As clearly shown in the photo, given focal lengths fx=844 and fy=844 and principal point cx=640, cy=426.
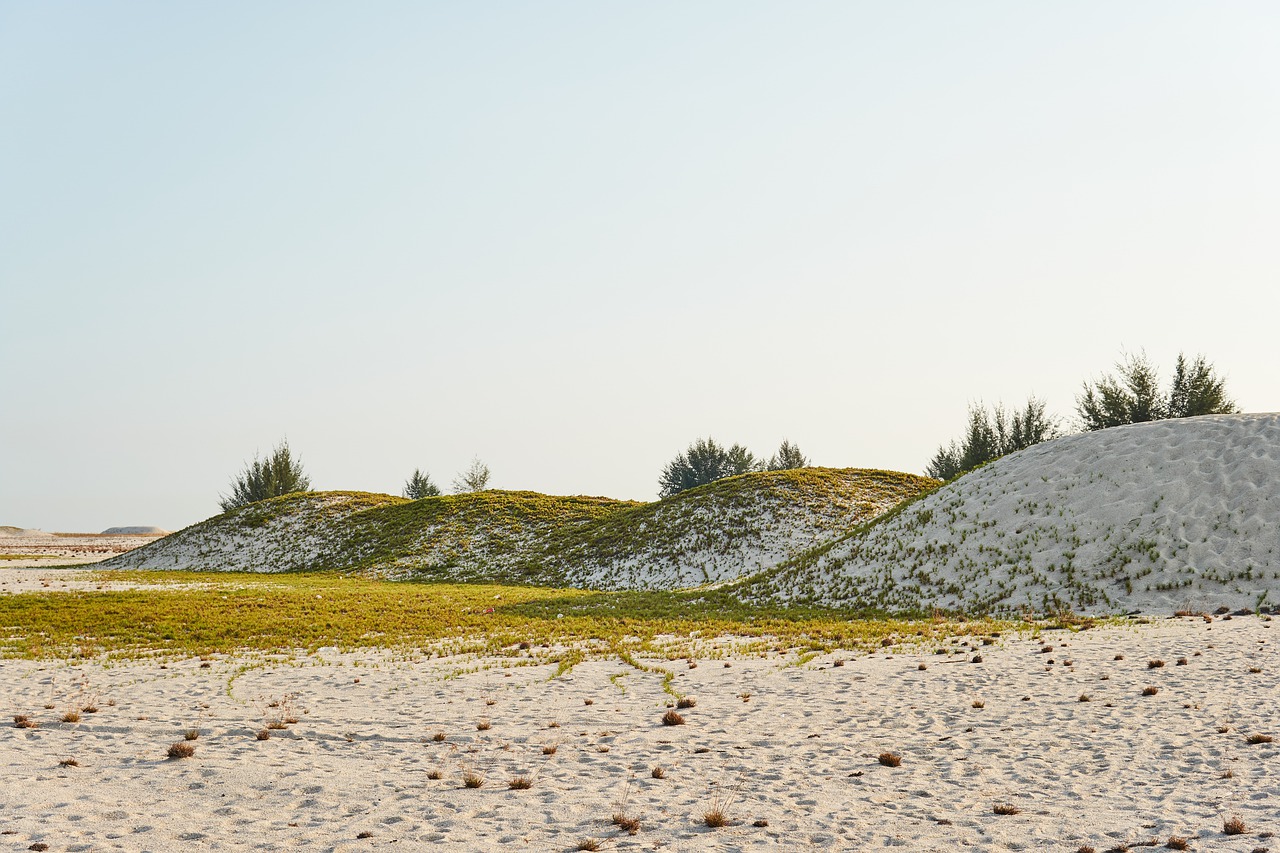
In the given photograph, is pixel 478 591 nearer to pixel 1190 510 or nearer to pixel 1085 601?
pixel 1085 601

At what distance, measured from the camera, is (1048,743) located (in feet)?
43.7

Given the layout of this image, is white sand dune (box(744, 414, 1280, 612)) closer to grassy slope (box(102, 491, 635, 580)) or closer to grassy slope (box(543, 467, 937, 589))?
grassy slope (box(543, 467, 937, 589))

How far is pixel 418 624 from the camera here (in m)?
29.6

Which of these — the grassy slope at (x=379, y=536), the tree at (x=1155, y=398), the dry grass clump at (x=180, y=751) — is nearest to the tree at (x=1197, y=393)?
the tree at (x=1155, y=398)

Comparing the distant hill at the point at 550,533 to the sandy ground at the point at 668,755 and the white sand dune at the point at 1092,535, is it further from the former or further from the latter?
the sandy ground at the point at 668,755

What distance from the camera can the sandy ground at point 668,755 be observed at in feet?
33.3

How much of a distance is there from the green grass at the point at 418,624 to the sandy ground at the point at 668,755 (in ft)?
11.9

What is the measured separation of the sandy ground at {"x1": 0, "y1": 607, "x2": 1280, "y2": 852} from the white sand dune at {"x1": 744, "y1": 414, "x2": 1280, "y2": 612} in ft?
27.7

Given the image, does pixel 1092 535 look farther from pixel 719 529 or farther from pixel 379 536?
pixel 379 536

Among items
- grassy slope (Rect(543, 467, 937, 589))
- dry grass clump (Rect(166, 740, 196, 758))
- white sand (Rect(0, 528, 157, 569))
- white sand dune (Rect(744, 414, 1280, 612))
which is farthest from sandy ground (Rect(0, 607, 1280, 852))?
white sand (Rect(0, 528, 157, 569))

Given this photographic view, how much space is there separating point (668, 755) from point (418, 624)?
18.3 m

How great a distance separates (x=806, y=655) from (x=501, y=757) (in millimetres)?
10715

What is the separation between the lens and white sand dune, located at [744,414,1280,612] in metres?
28.4

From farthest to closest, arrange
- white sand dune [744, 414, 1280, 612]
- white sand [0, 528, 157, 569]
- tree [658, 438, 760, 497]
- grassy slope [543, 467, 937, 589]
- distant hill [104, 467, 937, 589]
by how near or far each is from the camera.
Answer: tree [658, 438, 760, 497] < white sand [0, 528, 157, 569] < distant hill [104, 467, 937, 589] < grassy slope [543, 467, 937, 589] < white sand dune [744, 414, 1280, 612]
